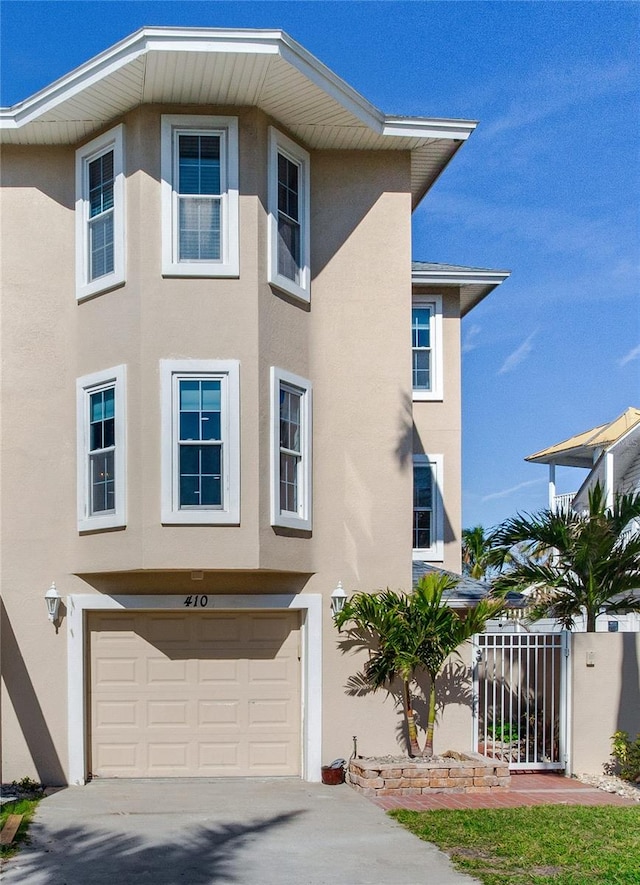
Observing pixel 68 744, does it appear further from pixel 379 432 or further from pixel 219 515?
pixel 379 432

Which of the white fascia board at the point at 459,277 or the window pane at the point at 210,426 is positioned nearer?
the window pane at the point at 210,426

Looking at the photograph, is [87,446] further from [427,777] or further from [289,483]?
[427,777]

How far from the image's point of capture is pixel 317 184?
48.2 ft

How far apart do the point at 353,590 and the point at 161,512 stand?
295 cm

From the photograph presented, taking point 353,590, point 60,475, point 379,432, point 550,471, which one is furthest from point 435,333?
point 550,471

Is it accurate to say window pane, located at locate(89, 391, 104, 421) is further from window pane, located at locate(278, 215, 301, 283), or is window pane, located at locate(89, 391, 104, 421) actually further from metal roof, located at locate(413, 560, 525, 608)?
metal roof, located at locate(413, 560, 525, 608)

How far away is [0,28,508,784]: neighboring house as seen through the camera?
1320cm

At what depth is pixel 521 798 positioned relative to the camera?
42.2 feet

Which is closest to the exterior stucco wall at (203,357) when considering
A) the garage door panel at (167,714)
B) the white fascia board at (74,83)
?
the white fascia board at (74,83)

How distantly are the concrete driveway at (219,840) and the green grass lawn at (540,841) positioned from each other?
297mm

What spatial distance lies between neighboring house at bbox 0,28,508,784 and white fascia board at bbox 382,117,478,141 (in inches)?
1.1

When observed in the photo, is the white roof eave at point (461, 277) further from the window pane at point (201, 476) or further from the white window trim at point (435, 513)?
the window pane at point (201, 476)

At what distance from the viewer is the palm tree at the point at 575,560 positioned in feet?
48.0

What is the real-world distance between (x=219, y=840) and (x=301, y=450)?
534 cm
